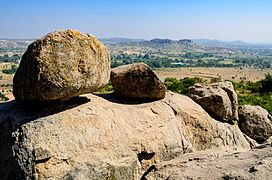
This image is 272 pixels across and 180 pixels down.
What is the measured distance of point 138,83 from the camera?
38.9ft

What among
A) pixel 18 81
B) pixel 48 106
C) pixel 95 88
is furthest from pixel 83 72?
pixel 18 81

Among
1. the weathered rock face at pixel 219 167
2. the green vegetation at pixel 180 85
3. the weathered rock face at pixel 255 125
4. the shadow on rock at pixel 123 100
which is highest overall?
the shadow on rock at pixel 123 100

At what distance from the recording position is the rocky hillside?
8.43 meters

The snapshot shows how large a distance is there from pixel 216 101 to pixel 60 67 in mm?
6819

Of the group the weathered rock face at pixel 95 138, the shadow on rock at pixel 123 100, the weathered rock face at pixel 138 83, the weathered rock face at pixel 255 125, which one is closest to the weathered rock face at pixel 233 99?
the weathered rock face at pixel 255 125

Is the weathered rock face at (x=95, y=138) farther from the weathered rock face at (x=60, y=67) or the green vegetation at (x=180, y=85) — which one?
the green vegetation at (x=180, y=85)

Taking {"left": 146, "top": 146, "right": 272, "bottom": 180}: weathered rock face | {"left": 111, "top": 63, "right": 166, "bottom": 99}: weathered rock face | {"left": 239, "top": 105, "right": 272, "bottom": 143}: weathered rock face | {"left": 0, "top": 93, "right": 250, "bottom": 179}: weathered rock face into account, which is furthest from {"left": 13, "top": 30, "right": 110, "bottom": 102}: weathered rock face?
{"left": 239, "top": 105, "right": 272, "bottom": 143}: weathered rock face

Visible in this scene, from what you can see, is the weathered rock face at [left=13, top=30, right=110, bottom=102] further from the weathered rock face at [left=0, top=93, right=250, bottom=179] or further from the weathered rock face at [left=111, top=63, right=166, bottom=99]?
the weathered rock face at [left=111, top=63, right=166, bottom=99]

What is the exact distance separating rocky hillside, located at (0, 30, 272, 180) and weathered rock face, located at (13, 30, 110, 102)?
2 centimetres

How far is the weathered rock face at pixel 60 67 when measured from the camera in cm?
855

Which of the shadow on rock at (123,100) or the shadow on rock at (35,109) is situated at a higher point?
the shadow on rock at (35,109)

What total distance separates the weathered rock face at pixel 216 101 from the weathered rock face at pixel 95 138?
150 centimetres

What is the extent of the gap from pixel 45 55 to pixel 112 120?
2742 mm

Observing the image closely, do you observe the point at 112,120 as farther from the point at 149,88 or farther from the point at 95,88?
the point at 149,88
